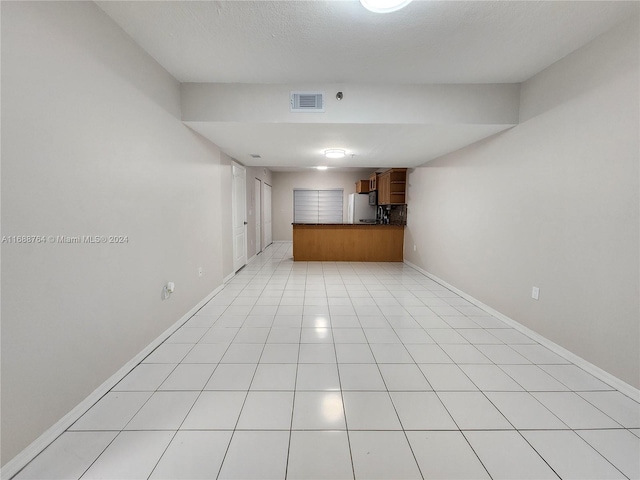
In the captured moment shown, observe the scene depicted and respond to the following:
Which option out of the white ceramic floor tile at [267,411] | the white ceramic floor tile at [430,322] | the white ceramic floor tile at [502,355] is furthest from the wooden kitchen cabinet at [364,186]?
the white ceramic floor tile at [267,411]

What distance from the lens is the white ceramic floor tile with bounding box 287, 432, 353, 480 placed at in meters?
1.29

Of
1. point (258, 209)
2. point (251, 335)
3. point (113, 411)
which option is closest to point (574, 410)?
point (251, 335)

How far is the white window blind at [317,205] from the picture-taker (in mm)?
9375

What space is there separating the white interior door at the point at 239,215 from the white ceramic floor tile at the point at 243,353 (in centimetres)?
281

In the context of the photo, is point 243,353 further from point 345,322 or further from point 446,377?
point 446,377

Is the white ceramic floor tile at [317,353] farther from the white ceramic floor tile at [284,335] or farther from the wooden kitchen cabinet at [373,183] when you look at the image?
the wooden kitchen cabinet at [373,183]

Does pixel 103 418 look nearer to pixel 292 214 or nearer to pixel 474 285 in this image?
pixel 474 285

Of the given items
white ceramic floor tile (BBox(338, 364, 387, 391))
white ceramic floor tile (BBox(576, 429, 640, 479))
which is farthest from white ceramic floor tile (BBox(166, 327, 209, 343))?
white ceramic floor tile (BBox(576, 429, 640, 479))

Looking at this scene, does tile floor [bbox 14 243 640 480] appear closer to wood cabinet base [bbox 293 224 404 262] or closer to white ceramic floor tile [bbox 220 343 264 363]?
white ceramic floor tile [bbox 220 343 264 363]

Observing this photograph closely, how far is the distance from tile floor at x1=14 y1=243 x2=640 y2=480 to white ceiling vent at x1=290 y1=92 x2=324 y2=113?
7.39 feet

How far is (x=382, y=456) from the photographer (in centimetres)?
138

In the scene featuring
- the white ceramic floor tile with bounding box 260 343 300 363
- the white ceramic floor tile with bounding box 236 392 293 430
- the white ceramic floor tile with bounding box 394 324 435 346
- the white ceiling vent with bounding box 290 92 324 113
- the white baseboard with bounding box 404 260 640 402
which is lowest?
the white ceramic floor tile with bounding box 236 392 293 430

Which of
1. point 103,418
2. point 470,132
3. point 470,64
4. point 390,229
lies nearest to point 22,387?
point 103,418

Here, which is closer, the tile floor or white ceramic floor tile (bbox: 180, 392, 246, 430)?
the tile floor
